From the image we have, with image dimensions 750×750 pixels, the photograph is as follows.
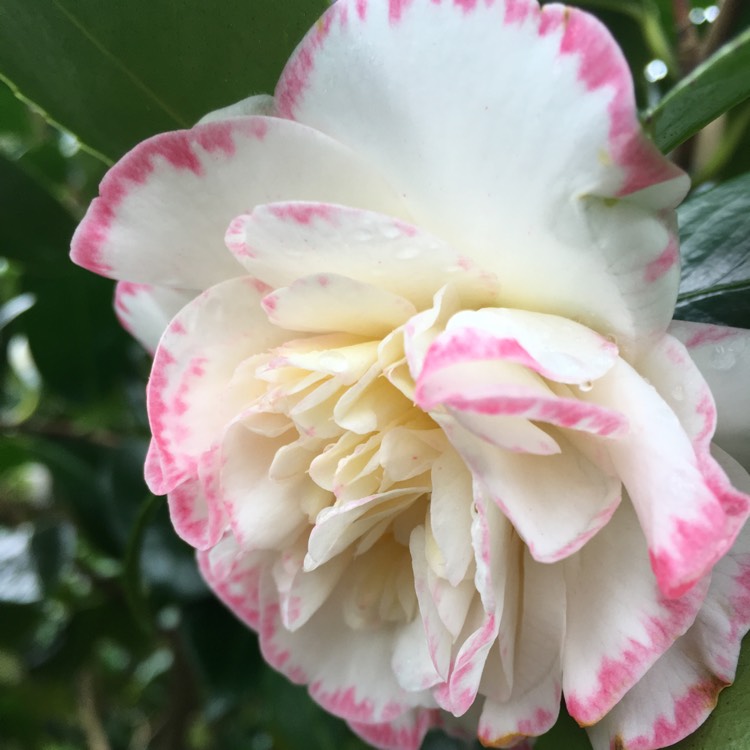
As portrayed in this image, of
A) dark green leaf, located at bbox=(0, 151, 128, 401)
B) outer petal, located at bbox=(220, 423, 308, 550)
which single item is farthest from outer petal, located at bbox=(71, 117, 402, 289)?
dark green leaf, located at bbox=(0, 151, 128, 401)

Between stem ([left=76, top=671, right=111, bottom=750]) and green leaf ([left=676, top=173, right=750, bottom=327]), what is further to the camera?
stem ([left=76, top=671, right=111, bottom=750])

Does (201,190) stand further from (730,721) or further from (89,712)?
(89,712)

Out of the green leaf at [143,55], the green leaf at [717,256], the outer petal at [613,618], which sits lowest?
the outer petal at [613,618]

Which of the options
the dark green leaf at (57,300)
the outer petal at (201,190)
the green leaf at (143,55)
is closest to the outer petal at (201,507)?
the outer petal at (201,190)

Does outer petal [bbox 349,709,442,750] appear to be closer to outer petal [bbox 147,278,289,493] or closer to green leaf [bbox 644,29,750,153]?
outer petal [bbox 147,278,289,493]

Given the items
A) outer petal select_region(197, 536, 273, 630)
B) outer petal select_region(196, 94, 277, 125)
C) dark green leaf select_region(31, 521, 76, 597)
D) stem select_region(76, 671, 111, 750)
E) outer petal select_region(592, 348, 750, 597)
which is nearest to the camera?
outer petal select_region(592, 348, 750, 597)

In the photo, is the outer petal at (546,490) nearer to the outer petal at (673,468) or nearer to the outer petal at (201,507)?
the outer petal at (673,468)
